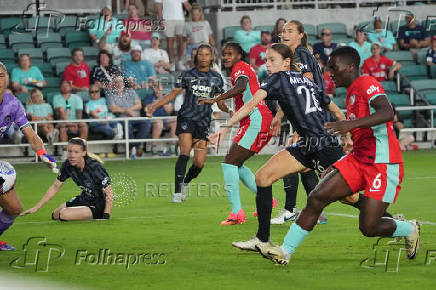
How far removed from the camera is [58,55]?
23109 millimetres

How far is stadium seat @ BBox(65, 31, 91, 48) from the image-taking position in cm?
2391

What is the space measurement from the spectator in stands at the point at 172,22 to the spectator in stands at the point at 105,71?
2.33 meters

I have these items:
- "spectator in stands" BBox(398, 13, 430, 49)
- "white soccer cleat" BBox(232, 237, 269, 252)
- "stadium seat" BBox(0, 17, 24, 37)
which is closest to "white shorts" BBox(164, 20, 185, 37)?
"stadium seat" BBox(0, 17, 24, 37)

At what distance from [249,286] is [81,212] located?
16.3ft

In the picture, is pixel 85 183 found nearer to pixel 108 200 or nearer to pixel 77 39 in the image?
pixel 108 200

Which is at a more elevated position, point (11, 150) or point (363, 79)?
point (363, 79)

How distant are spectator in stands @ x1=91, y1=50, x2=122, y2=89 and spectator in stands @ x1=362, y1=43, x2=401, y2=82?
6459 mm

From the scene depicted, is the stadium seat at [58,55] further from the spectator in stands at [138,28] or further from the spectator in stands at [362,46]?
the spectator in stands at [362,46]

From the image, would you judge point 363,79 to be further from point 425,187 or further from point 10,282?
point 425,187

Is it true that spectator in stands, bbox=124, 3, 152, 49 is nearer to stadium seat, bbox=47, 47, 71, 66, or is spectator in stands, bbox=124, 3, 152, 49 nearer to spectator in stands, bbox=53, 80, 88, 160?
stadium seat, bbox=47, 47, 71, 66

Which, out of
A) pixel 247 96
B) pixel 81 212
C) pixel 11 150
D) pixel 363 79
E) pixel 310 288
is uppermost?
pixel 363 79

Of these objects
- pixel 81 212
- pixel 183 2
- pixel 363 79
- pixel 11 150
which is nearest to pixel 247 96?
pixel 81 212

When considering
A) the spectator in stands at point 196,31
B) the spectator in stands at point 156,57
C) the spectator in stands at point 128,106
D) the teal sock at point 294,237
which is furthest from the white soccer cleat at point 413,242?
the spectator in stands at point 196,31

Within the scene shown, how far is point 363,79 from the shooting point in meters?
7.79
